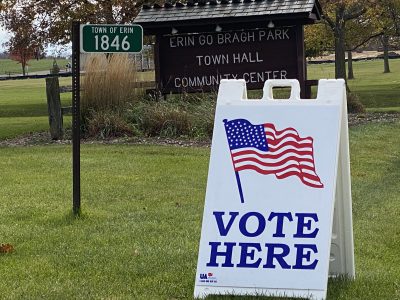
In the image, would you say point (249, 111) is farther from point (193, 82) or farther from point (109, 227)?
point (193, 82)

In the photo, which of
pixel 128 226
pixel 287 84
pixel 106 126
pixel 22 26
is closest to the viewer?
pixel 287 84

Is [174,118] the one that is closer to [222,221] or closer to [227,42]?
[227,42]

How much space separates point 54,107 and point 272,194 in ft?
37.7

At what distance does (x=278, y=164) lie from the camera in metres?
4.89

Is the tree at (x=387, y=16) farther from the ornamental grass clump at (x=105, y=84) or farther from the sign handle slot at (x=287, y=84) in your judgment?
the sign handle slot at (x=287, y=84)

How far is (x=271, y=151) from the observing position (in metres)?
4.90

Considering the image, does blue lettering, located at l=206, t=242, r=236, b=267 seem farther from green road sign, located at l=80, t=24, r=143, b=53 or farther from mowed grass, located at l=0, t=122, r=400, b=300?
green road sign, located at l=80, t=24, r=143, b=53

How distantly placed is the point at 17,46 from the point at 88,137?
52.6 feet

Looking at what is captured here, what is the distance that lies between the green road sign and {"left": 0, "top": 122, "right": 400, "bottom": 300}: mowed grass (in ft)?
5.33

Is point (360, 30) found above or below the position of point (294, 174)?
above

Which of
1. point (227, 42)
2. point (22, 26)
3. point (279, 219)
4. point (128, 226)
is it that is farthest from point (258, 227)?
point (22, 26)

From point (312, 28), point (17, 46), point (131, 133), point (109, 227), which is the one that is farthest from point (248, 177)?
point (312, 28)

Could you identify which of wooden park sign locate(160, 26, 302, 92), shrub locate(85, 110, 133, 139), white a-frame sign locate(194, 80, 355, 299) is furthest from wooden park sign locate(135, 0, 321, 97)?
white a-frame sign locate(194, 80, 355, 299)

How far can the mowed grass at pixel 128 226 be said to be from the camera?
525 centimetres
